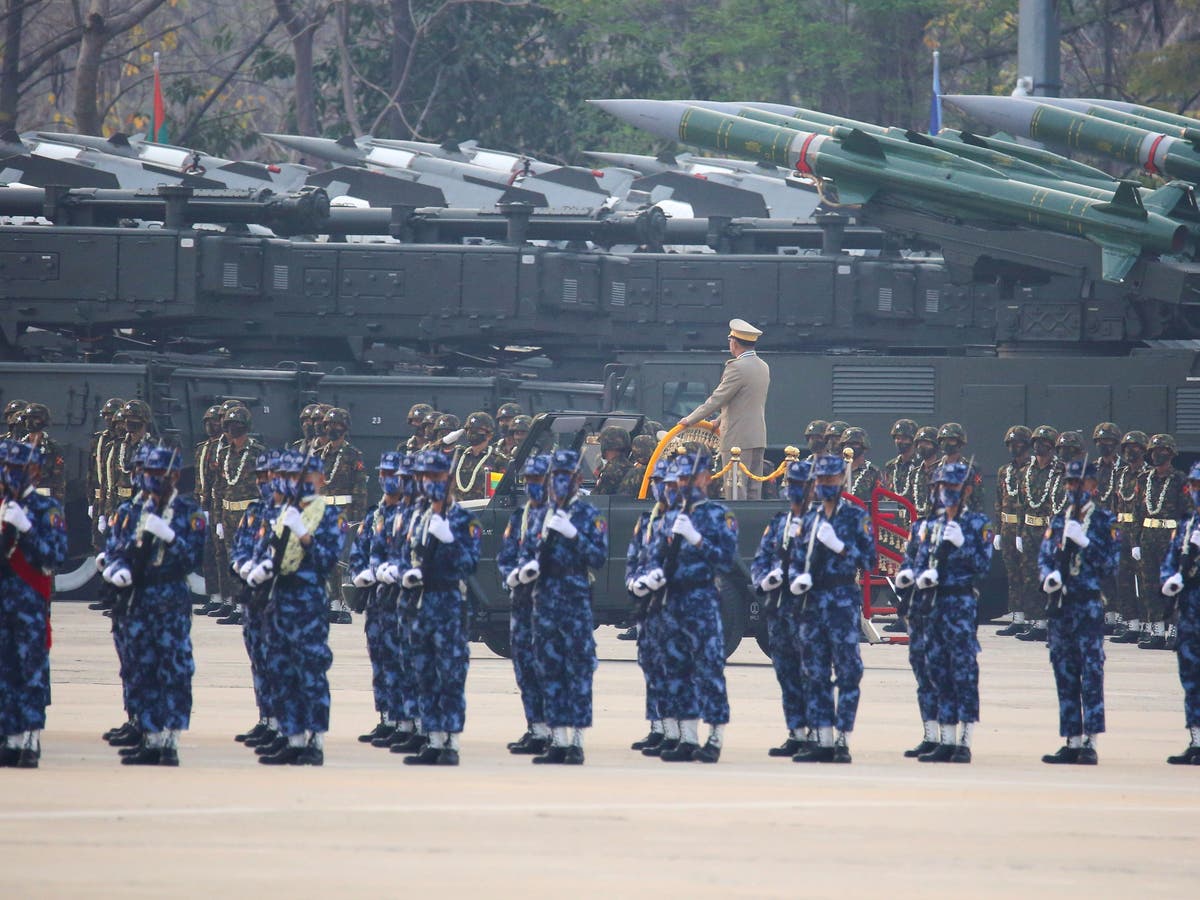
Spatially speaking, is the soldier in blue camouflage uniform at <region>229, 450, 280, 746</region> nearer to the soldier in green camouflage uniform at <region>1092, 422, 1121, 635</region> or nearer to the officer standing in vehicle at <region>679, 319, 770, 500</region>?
the officer standing in vehicle at <region>679, 319, 770, 500</region>

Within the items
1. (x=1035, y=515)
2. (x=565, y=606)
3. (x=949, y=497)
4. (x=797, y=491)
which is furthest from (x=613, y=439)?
(x=565, y=606)

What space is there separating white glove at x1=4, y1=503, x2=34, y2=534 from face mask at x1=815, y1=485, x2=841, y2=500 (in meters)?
4.17

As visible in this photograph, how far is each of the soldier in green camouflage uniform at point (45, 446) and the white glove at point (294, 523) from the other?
8325 millimetres

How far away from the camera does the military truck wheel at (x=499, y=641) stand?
1625 cm

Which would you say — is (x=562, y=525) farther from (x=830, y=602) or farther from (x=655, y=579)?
(x=830, y=602)

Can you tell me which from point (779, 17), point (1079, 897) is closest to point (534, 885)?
point (1079, 897)

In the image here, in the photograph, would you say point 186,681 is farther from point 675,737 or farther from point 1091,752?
point 1091,752

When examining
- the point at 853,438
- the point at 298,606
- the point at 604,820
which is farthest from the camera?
the point at 853,438

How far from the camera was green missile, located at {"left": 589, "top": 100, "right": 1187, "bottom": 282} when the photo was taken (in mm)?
21922

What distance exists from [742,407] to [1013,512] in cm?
386

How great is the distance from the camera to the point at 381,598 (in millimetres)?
11422

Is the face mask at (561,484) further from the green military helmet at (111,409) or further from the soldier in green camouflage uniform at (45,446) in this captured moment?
the green military helmet at (111,409)

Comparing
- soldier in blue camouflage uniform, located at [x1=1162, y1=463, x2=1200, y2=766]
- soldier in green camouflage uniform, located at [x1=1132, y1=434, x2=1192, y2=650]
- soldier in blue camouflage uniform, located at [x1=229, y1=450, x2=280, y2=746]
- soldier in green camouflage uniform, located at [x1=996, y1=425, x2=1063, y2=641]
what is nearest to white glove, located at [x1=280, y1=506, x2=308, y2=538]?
soldier in blue camouflage uniform, located at [x1=229, y1=450, x2=280, y2=746]

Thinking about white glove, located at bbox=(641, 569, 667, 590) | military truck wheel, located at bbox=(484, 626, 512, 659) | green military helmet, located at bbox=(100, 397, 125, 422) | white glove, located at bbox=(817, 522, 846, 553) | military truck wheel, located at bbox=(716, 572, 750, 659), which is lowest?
military truck wheel, located at bbox=(484, 626, 512, 659)
